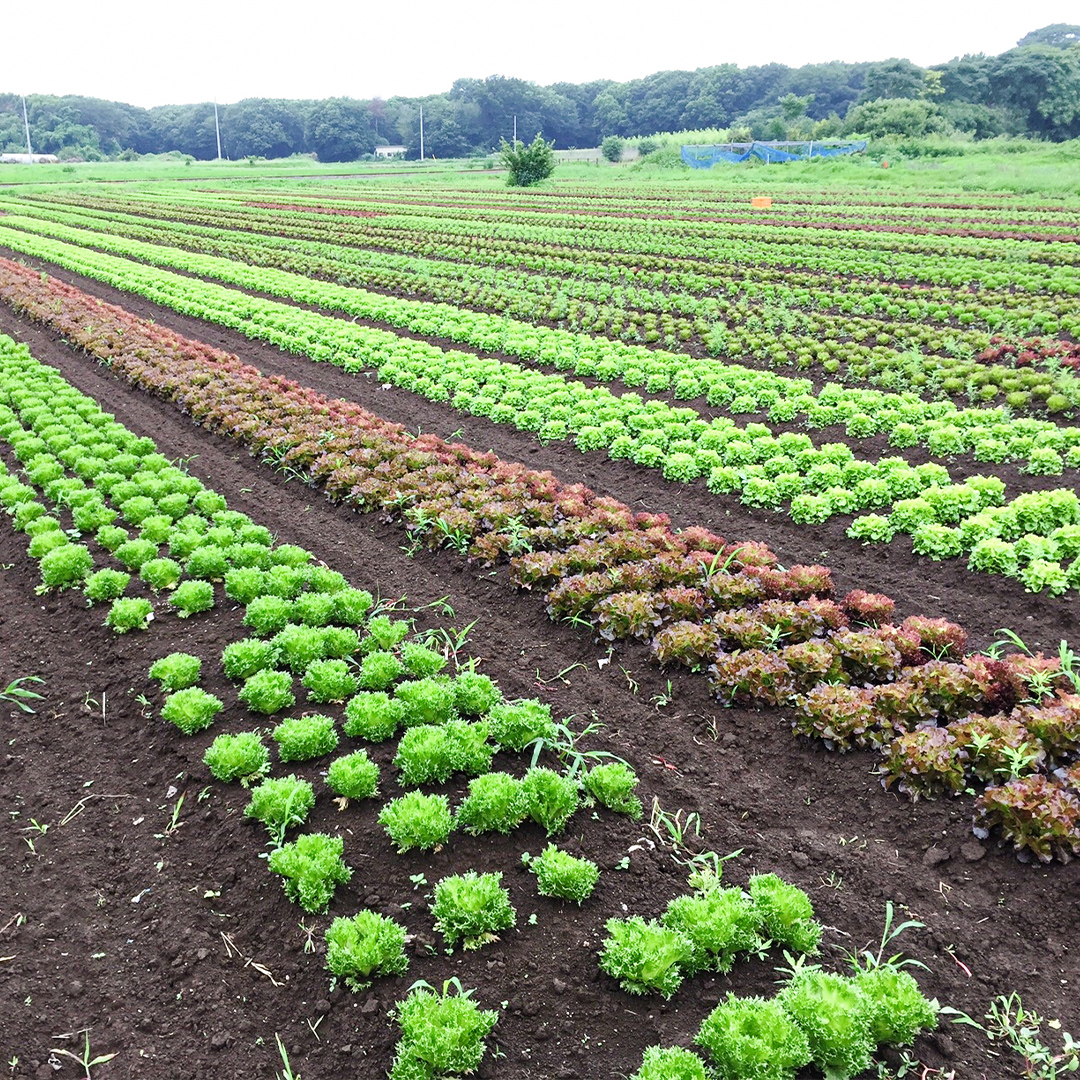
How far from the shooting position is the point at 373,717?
6957 millimetres

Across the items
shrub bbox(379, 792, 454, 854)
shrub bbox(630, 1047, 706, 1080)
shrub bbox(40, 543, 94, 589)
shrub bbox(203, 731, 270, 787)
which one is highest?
shrub bbox(40, 543, 94, 589)

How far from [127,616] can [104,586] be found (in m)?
0.83

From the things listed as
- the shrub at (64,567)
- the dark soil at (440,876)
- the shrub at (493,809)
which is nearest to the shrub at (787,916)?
the dark soil at (440,876)

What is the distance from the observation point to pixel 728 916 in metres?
5.06

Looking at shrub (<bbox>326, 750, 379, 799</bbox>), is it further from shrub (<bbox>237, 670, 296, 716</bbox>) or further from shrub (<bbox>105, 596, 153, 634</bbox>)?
shrub (<bbox>105, 596, 153, 634</bbox>)

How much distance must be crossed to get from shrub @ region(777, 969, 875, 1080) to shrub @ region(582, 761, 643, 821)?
1.79 m

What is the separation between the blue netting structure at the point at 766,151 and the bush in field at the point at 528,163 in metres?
17.3

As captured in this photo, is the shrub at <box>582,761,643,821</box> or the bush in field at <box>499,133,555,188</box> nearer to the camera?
the shrub at <box>582,761,643,821</box>

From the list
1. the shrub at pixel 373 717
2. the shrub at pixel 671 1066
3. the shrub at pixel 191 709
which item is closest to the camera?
the shrub at pixel 671 1066

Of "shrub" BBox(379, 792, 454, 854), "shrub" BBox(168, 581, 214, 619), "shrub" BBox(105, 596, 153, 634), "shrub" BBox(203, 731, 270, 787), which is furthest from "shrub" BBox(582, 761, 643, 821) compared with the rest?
"shrub" BBox(105, 596, 153, 634)

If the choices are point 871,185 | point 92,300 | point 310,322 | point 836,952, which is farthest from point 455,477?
point 871,185

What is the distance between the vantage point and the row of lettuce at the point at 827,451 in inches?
380

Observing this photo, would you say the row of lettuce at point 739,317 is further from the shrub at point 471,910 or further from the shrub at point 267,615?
the shrub at point 471,910

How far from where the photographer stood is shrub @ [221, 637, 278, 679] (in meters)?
7.75
